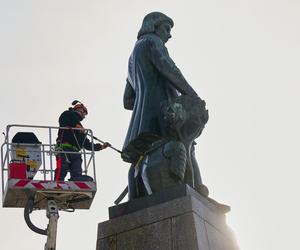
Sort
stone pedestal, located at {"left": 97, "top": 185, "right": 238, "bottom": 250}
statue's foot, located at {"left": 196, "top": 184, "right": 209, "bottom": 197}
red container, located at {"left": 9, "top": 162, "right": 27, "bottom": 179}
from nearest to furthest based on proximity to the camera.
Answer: stone pedestal, located at {"left": 97, "top": 185, "right": 238, "bottom": 250}, statue's foot, located at {"left": 196, "top": 184, "right": 209, "bottom": 197}, red container, located at {"left": 9, "top": 162, "right": 27, "bottom": 179}

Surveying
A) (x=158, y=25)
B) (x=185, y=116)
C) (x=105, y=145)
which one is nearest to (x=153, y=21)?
(x=158, y=25)

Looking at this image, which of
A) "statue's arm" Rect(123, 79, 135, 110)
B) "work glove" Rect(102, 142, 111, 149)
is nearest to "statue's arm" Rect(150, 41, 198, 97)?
"statue's arm" Rect(123, 79, 135, 110)

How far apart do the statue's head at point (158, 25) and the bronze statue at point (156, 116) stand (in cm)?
9

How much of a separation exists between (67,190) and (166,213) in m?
3.71

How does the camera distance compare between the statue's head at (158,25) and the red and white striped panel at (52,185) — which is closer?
the statue's head at (158,25)

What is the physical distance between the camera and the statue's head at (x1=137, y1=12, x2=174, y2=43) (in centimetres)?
1627

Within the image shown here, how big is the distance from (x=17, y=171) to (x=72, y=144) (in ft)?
4.68

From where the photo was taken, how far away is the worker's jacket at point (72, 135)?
18.0m

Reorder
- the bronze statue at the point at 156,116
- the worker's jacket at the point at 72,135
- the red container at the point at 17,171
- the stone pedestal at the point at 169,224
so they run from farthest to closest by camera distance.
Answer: the worker's jacket at the point at 72,135
the red container at the point at 17,171
the bronze statue at the point at 156,116
the stone pedestal at the point at 169,224

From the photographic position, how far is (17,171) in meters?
17.1

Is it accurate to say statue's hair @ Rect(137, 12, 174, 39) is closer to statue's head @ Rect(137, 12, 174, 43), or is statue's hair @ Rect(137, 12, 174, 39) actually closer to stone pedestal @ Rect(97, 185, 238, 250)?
statue's head @ Rect(137, 12, 174, 43)

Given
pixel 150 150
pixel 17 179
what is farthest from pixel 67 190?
pixel 150 150

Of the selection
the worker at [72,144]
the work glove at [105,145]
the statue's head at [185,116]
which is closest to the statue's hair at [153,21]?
the statue's head at [185,116]

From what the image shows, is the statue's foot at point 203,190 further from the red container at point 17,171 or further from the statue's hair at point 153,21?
the red container at point 17,171
